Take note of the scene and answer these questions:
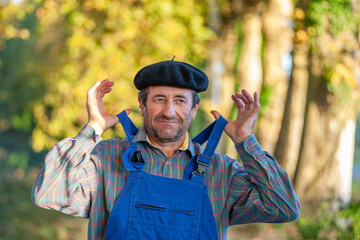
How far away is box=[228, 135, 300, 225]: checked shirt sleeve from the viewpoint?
7.86ft

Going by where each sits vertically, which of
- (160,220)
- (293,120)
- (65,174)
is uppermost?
(293,120)

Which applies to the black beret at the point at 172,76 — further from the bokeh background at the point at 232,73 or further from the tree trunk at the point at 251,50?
the tree trunk at the point at 251,50

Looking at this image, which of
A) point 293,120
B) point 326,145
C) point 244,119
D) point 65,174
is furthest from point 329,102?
point 65,174

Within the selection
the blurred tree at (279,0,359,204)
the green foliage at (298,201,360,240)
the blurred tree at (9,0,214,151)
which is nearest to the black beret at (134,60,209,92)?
the green foliage at (298,201,360,240)

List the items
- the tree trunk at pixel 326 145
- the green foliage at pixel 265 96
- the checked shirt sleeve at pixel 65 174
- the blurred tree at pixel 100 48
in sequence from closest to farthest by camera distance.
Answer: the checked shirt sleeve at pixel 65 174 → the tree trunk at pixel 326 145 → the blurred tree at pixel 100 48 → the green foliage at pixel 265 96

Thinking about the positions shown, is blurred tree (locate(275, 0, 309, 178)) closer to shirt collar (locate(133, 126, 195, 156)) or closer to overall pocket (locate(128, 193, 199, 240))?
shirt collar (locate(133, 126, 195, 156))

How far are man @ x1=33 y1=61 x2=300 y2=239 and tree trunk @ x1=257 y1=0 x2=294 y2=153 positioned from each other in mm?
8562

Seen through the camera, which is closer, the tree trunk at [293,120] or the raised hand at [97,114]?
the raised hand at [97,114]

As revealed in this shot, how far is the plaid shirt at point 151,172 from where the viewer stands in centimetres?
233

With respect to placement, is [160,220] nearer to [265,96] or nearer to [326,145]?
[326,145]

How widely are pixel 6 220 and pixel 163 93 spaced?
7.98m

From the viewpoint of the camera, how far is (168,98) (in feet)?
8.38

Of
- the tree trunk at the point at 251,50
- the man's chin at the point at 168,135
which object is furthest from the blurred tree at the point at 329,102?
the man's chin at the point at 168,135

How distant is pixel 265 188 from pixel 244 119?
35 centimetres
